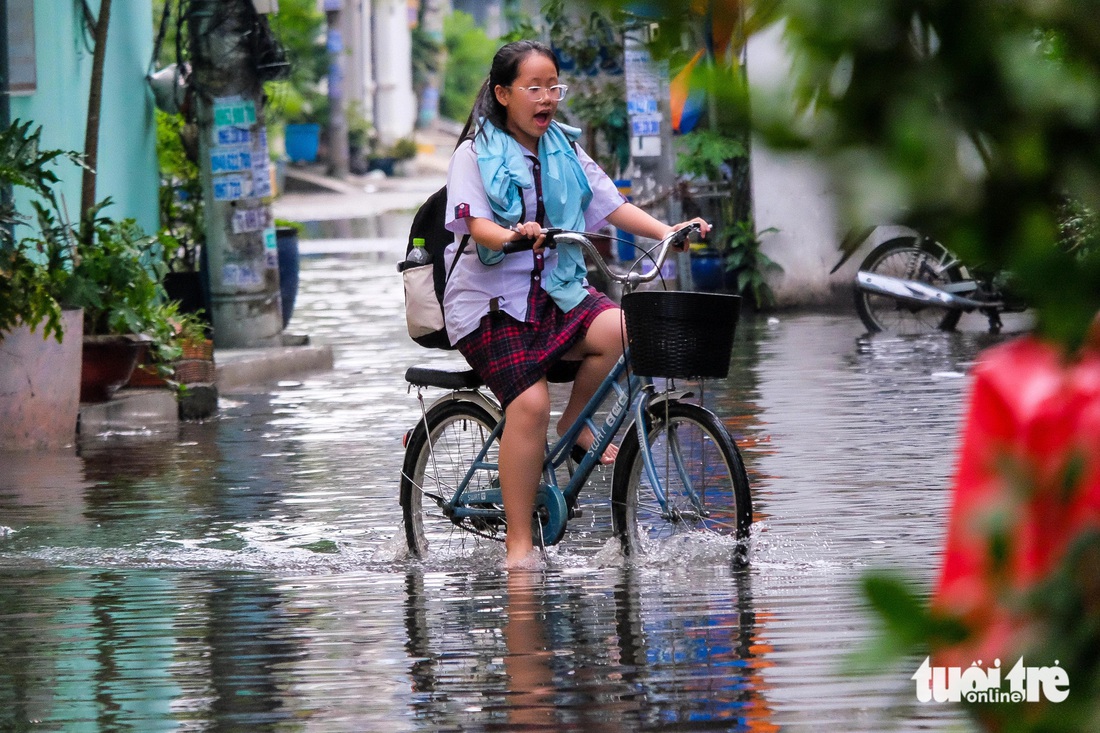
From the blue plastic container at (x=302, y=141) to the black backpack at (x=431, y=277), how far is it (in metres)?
41.1

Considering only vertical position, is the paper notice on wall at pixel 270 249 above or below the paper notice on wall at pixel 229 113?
below

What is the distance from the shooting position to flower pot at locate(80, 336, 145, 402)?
416 inches

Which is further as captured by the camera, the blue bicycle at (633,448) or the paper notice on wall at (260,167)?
the paper notice on wall at (260,167)

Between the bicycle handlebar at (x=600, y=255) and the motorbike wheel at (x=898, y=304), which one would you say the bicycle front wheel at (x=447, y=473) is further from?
the motorbike wheel at (x=898, y=304)

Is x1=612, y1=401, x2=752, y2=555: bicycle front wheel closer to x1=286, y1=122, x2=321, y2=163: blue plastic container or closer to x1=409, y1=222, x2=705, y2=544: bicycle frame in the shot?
x1=409, y1=222, x2=705, y2=544: bicycle frame

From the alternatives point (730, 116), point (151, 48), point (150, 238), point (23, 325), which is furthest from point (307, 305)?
point (730, 116)

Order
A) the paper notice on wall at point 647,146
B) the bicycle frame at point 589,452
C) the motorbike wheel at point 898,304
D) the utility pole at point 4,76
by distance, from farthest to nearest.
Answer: the paper notice on wall at point 647,146 → the motorbike wheel at point 898,304 → the utility pole at point 4,76 → the bicycle frame at point 589,452

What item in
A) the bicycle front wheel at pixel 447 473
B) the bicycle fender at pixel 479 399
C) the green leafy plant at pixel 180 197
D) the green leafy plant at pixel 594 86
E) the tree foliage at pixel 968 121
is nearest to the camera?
the tree foliage at pixel 968 121

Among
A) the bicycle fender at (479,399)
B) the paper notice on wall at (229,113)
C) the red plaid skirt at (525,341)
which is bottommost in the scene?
the bicycle fender at (479,399)

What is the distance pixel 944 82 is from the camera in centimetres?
146

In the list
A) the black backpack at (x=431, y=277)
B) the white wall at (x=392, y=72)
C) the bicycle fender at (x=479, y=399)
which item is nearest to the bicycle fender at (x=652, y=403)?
the bicycle fender at (x=479, y=399)

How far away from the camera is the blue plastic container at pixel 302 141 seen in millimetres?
46875

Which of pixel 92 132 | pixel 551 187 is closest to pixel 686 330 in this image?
pixel 551 187

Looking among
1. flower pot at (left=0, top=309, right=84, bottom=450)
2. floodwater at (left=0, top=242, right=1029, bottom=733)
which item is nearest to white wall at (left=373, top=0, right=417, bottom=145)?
flower pot at (left=0, top=309, right=84, bottom=450)
